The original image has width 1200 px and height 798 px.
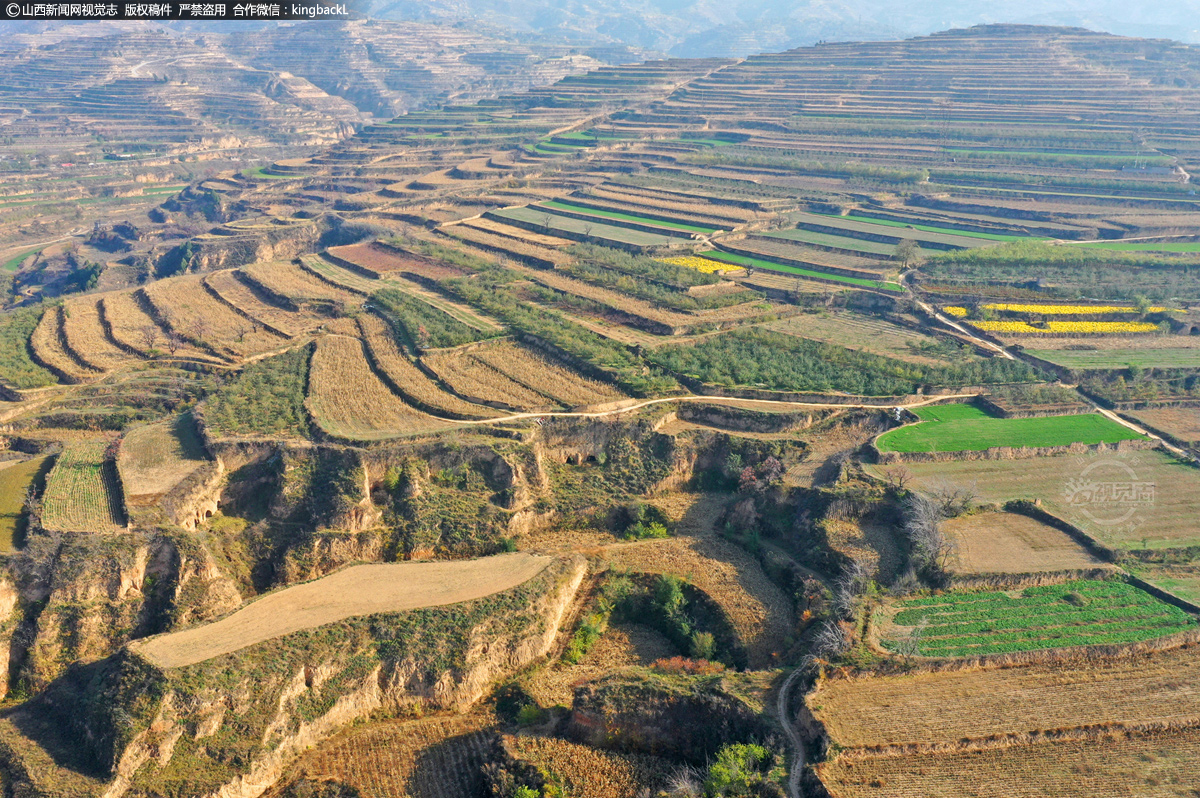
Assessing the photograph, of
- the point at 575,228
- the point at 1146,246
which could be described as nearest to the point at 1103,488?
the point at 1146,246

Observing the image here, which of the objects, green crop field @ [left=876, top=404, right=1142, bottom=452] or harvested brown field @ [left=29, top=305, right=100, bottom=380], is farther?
harvested brown field @ [left=29, top=305, right=100, bottom=380]

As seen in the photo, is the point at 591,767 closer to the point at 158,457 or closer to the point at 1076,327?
the point at 158,457

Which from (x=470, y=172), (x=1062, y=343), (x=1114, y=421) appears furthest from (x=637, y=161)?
(x=1114, y=421)

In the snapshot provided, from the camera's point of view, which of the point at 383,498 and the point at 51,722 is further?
the point at 383,498

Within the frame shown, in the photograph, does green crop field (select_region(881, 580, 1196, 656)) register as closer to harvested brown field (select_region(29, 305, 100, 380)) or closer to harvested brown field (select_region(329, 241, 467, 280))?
harvested brown field (select_region(329, 241, 467, 280))

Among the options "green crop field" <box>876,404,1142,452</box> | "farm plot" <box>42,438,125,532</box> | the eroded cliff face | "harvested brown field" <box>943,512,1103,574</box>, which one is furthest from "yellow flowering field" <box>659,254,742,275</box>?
"farm plot" <box>42,438,125,532</box>

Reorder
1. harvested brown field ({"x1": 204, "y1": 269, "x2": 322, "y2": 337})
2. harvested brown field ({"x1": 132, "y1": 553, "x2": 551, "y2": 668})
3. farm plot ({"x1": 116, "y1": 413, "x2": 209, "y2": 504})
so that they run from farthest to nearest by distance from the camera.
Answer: harvested brown field ({"x1": 204, "y1": 269, "x2": 322, "y2": 337}) < farm plot ({"x1": 116, "y1": 413, "x2": 209, "y2": 504}) < harvested brown field ({"x1": 132, "y1": 553, "x2": 551, "y2": 668})

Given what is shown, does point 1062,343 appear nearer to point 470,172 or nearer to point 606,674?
point 606,674

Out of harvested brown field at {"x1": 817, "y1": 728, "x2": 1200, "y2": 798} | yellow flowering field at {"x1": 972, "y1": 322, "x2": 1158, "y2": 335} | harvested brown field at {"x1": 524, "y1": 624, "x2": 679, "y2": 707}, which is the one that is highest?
yellow flowering field at {"x1": 972, "y1": 322, "x2": 1158, "y2": 335}

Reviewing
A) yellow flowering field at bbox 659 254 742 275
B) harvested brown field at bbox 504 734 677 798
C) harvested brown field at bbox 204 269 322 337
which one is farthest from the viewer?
yellow flowering field at bbox 659 254 742 275
